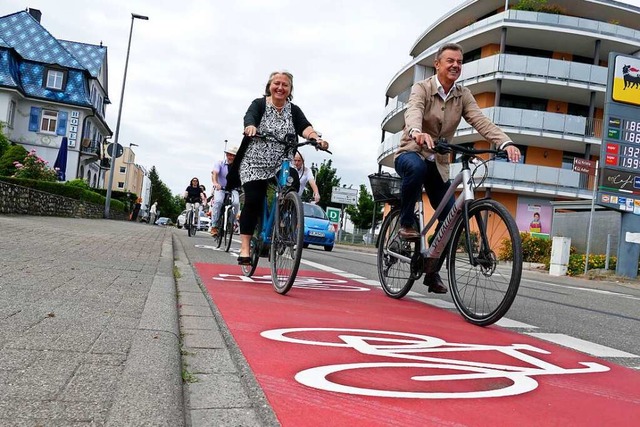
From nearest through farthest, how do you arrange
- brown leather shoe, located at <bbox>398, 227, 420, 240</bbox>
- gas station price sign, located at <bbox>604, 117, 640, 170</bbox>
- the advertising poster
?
brown leather shoe, located at <bbox>398, 227, 420, 240</bbox> < gas station price sign, located at <bbox>604, 117, 640, 170</bbox> < the advertising poster

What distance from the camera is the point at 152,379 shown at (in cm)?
206

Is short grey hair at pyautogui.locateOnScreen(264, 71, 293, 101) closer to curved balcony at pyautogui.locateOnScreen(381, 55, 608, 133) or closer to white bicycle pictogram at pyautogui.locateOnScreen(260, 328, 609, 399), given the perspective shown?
white bicycle pictogram at pyautogui.locateOnScreen(260, 328, 609, 399)

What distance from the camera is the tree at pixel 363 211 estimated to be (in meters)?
66.9

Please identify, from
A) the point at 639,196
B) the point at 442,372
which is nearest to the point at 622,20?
the point at 639,196

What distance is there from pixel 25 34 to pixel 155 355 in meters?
48.0

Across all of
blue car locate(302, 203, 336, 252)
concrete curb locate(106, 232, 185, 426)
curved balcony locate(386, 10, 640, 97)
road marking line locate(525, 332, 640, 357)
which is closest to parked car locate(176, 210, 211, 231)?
blue car locate(302, 203, 336, 252)

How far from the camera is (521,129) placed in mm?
30438

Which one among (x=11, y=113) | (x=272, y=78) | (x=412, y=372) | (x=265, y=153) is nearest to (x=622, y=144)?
(x=272, y=78)

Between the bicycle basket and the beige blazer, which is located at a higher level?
the beige blazer

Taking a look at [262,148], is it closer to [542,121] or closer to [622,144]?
[622,144]

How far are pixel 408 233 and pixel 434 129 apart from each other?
966 millimetres

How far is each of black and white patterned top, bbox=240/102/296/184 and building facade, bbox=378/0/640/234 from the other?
24.2 metres

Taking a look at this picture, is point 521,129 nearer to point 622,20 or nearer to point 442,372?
point 622,20

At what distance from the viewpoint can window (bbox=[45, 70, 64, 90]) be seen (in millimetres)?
42406
